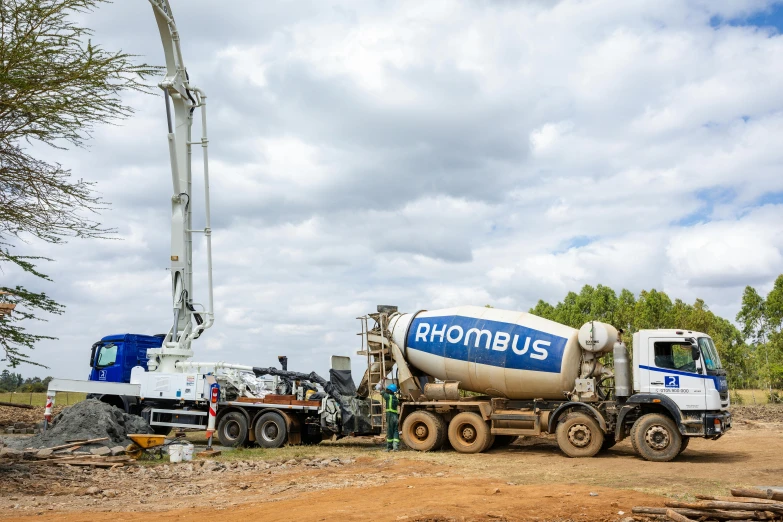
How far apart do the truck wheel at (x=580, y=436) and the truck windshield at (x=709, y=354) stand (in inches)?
114

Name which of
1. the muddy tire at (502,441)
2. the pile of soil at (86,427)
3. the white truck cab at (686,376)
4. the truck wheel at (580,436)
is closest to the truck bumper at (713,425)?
the white truck cab at (686,376)

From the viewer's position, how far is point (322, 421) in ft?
61.6

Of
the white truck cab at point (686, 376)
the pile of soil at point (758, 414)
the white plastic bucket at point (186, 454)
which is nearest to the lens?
the white truck cab at point (686, 376)

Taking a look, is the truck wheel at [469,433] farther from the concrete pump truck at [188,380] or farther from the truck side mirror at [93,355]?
the truck side mirror at [93,355]

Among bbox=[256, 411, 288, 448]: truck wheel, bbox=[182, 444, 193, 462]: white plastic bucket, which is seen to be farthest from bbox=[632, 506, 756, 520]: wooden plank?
bbox=[256, 411, 288, 448]: truck wheel

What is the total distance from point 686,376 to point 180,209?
14841mm

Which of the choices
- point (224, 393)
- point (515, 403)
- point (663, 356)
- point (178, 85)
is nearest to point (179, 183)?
point (178, 85)

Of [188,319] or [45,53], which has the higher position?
[45,53]

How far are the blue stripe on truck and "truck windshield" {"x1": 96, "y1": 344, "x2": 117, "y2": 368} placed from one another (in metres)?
9.85

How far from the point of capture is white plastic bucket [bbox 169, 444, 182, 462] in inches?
607

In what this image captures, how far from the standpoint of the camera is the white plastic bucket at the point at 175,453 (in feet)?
50.6

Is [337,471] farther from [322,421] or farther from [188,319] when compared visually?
[188,319]

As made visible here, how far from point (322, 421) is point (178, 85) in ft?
36.1

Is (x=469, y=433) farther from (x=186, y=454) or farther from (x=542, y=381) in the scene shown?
(x=186, y=454)
